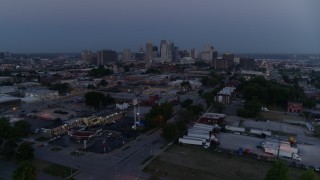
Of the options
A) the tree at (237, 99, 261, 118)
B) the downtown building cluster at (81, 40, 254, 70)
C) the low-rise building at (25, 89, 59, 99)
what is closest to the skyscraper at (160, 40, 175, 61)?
the downtown building cluster at (81, 40, 254, 70)

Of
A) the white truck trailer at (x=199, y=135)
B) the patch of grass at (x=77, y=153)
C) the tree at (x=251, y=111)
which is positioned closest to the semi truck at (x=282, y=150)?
the white truck trailer at (x=199, y=135)

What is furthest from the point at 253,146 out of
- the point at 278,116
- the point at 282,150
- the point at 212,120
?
the point at 278,116

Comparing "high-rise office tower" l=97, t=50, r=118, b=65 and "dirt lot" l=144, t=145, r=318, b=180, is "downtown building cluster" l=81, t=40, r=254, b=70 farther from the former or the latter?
"dirt lot" l=144, t=145, r=318, b=180

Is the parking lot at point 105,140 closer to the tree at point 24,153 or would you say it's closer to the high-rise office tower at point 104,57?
the tree at point 24,153

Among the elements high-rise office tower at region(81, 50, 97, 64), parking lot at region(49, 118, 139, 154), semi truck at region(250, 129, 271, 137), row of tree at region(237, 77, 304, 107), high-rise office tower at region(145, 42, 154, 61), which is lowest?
parking lot at region(49, 118, 139, 154)

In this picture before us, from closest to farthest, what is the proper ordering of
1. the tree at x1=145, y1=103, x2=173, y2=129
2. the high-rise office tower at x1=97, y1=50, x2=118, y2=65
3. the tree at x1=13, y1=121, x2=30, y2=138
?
the tree at x1=13, y1=121, x2=30, y2=138
the tree at x1=145, y1=103, x2=173, y2=129
the high-rise office tower at x1=97, y1=50, x2=118, y2=65

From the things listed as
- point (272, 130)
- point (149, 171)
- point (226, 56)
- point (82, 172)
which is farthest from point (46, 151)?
point (226, 56)
